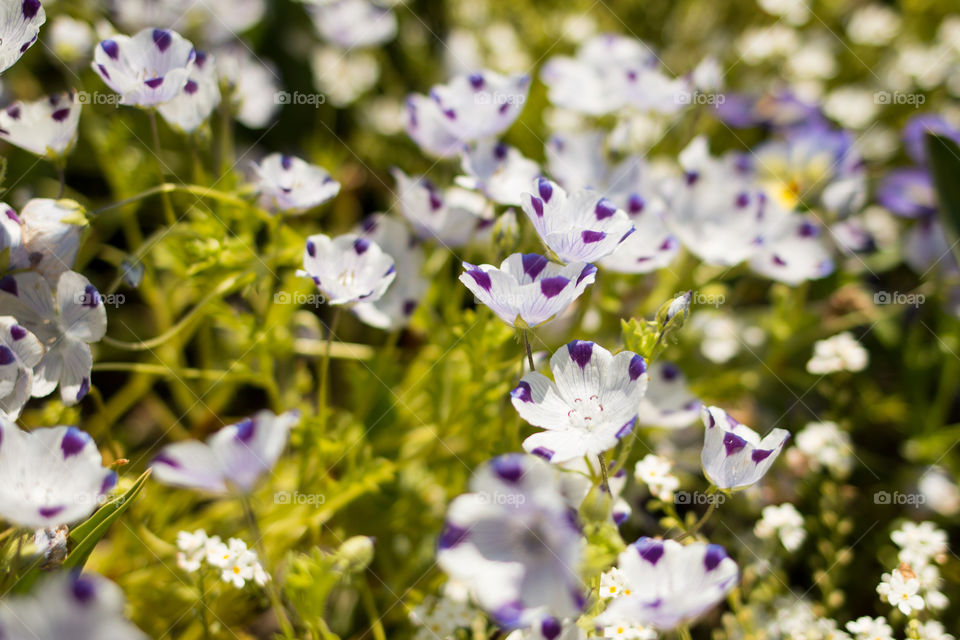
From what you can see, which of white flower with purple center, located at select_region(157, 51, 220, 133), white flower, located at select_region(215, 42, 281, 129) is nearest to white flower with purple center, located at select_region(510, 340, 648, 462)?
white flower with purple center, located at select_region(157, 51, 220, 133)

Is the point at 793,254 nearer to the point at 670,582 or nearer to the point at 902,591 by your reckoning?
the point at 902,591

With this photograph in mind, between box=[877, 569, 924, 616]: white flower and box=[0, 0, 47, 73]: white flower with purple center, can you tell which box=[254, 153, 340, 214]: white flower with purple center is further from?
box=[877, 569, 924, 616]: white flower

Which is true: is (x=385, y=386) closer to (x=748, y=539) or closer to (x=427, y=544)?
(x=427, y=544)

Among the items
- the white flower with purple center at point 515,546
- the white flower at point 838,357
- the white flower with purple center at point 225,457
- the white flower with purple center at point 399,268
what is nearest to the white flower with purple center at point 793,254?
the white flower at point 838,357

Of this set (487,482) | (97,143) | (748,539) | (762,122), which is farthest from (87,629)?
(762,122)

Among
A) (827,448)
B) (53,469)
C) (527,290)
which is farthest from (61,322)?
(827,448)

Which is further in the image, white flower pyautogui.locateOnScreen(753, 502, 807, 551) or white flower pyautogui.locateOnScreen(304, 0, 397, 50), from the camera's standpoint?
white flower pyautogui.locateOnScreen(304, 0, 397, 50)

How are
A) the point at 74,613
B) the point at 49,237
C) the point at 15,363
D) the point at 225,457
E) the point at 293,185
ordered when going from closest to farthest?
the point at 74,613
the point at 225,457
the point at 15,363
the point at 49,237
the point at 293,185
